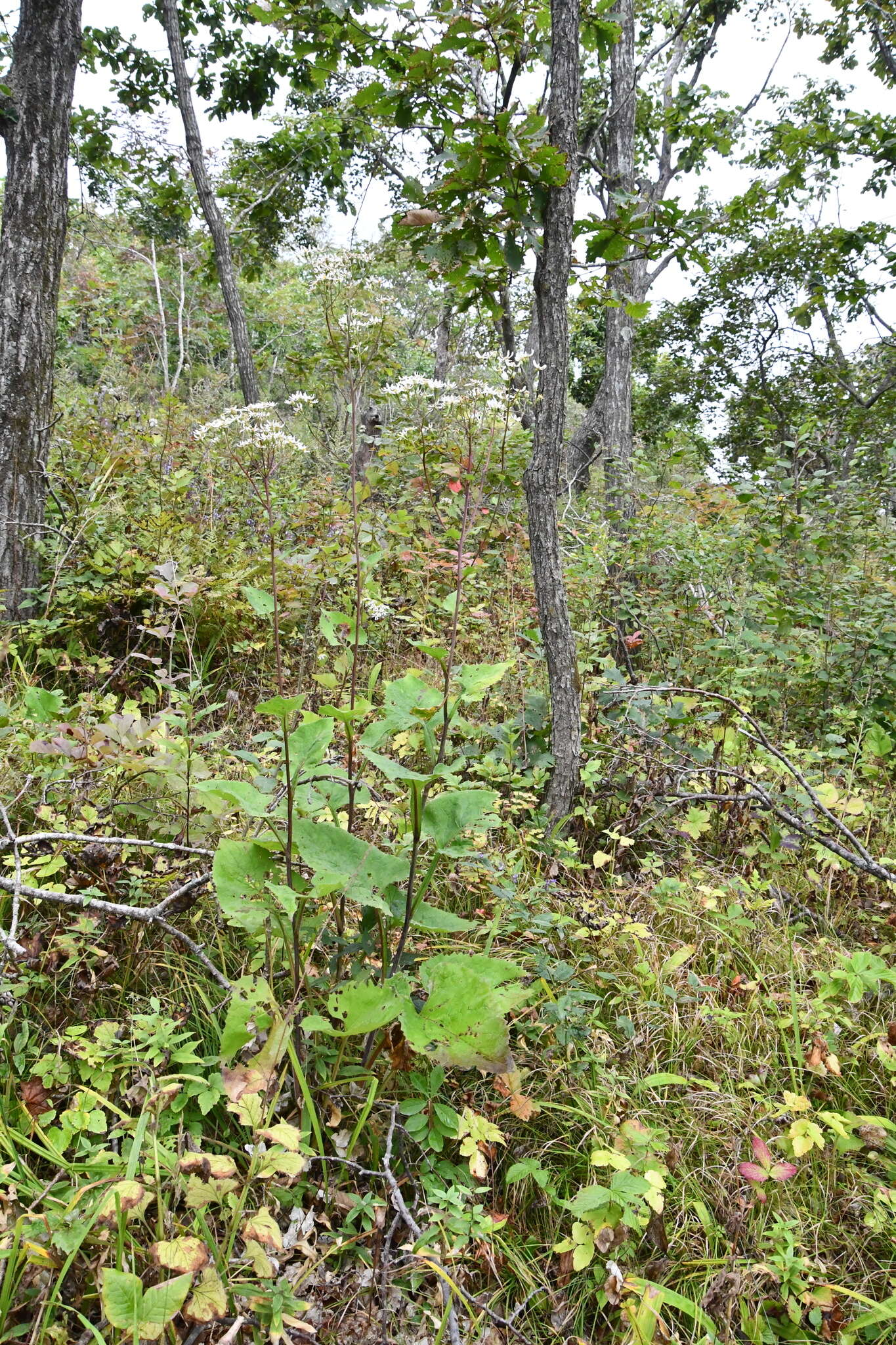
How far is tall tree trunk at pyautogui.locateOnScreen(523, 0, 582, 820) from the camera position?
246 cm

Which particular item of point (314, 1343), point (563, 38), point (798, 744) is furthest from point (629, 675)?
point (314, 1343)

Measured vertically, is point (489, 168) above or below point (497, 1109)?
above

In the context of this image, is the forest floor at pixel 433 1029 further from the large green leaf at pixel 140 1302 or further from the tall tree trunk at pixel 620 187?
the tall tree trunk at pixel 620 187

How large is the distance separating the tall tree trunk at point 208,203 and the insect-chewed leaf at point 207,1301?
7.37 metres

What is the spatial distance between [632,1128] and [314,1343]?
69 cm

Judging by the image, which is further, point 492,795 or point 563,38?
point 563,38

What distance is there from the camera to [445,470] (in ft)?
12.0

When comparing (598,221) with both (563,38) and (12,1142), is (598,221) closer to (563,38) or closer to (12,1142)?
(563,38)

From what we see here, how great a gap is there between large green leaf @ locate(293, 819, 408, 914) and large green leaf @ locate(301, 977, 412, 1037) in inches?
5.7

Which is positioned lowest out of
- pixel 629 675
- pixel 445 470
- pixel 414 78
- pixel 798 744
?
pixel 798 744

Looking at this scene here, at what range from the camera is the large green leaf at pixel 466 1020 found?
1.17 metres

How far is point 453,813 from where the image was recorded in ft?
4.62

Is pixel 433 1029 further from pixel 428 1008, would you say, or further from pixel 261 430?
pixel 261 430

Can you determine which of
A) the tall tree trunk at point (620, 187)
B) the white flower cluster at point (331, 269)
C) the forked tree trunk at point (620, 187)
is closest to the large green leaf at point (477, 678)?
the white flower cluster at point (331, 269)
